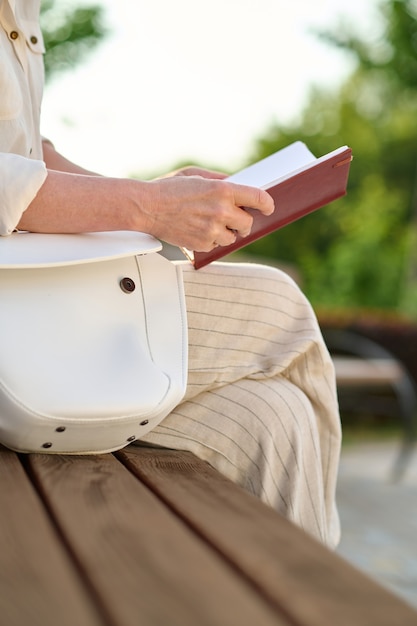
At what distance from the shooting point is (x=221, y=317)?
1.72m

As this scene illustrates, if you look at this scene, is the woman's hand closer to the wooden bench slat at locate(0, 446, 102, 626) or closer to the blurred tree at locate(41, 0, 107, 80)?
the wooden bench slat at locate(0, 446, 102, 626)

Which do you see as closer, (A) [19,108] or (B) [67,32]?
(A) [19,108]

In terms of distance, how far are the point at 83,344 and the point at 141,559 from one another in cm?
52

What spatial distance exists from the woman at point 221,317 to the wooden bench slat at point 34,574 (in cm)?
49

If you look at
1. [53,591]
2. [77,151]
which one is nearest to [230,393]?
[53,591]

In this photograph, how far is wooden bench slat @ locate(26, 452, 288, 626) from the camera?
2.71 feet

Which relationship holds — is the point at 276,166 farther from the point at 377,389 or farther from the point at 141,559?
the point at 377,389

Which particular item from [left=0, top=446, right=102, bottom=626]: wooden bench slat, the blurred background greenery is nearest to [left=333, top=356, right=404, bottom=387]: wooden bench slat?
[left=0, top=446, right=102, bottom=626]: wooden bench slat

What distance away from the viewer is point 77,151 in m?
12.7

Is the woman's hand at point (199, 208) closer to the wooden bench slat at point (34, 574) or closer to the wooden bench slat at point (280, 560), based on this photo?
the wooden bench slat at point (280, 560)

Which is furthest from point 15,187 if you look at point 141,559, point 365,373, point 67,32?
point 67,32

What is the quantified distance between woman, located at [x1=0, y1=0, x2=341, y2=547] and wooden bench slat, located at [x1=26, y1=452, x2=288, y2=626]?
335 mm

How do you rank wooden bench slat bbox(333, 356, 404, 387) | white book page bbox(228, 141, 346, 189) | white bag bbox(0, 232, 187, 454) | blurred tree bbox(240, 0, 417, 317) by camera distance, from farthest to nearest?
blurred tree bbox(240, 0, 417, 317), wooden bench slat bbox(333, 356, 404, 387), white book page bbox(228, 141, 346, 189), white bag bbox(0, 232, 187, 454)

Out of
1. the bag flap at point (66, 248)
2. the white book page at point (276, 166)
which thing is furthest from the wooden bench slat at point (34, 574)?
the white book page at point (276, 166)
